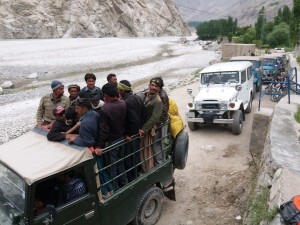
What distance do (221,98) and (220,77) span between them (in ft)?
4.95

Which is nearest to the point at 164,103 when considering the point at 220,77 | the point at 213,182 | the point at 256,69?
the point at 213,182

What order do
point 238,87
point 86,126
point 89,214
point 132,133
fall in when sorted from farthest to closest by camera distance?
1. point 238,87
2. point 132,133
3. point 86,126
4. point 89,214

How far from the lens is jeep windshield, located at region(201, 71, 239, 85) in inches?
483

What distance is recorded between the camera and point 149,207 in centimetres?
591

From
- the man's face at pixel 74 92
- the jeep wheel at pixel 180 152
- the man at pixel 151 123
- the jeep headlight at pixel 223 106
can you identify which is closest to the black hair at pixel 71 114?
the man at pixel 151 123

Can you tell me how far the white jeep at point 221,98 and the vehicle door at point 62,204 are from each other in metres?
7.21

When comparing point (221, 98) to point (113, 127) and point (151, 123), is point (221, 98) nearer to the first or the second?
point (151, 123)

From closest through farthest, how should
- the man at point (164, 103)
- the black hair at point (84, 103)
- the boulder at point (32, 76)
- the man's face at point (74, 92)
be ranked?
the black hair at point (84, 103) → the man at point (164, 103) → the man's face at point (74, 92) → the boulder at point (32, 76)

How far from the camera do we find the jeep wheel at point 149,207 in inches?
216

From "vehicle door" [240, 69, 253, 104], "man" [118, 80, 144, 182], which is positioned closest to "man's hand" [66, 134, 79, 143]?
"man" [118, 80, 144, 182]

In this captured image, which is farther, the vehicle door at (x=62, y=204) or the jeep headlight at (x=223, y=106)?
the jeep headlight at (x=223, y=106)

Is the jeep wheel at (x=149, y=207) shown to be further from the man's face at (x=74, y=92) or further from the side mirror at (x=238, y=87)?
the side mirror at (x=238, y=87)

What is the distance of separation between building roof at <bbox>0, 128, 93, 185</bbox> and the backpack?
2.57 m

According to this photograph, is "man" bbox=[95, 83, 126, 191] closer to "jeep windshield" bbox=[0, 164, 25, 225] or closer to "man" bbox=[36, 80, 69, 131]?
"jeep windshield" bbox=[0, 164, 25, 225]
